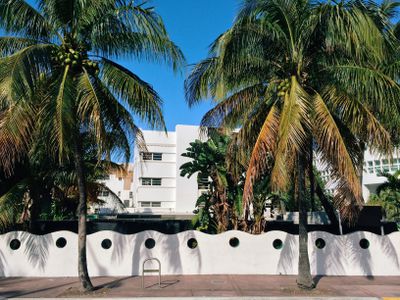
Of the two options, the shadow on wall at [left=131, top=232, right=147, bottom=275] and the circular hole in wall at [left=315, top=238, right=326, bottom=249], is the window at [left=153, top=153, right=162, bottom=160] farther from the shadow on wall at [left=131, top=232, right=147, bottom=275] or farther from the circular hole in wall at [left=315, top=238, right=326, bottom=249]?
the circular hole in wall at [left=315, top=238, right=326, bottom=249]

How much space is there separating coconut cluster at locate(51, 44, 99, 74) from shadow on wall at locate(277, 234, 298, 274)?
7670 mm

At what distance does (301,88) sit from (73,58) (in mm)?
5445

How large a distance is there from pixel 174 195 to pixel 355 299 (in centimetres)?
3564

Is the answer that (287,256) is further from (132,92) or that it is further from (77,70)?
(77,70)

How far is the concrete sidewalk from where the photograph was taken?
9.42m

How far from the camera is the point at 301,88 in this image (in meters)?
9.26

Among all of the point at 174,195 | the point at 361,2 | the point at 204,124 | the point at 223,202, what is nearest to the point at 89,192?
the point at 223,202

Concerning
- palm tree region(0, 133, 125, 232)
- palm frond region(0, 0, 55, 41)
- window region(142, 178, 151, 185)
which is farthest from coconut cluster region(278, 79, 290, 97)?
window region(142, 178, 151, 185)

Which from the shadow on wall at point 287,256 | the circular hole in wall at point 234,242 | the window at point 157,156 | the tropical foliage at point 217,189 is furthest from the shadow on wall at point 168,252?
the window at point 157,156

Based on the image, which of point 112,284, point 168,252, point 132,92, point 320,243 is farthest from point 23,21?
point 320,243

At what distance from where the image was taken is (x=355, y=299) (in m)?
9.11

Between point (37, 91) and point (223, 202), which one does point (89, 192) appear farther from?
point (37, 91)

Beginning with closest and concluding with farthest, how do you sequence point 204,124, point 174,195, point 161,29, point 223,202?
point 161,29 < point 204,124 < point 223,202 < point 174,195

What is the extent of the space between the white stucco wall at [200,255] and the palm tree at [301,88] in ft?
6.09
